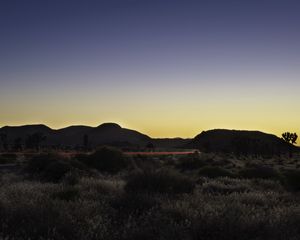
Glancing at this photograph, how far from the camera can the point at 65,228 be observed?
23.8 ft

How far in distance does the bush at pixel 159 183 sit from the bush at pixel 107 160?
12698 millimetres

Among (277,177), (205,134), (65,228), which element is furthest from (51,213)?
(205,134)

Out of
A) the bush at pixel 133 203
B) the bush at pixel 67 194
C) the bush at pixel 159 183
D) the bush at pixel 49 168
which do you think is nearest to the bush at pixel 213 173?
the bush at pixel 49 168

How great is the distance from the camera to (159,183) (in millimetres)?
12844

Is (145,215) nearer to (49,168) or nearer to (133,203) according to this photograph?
(133,203)

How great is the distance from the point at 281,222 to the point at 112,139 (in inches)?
7591

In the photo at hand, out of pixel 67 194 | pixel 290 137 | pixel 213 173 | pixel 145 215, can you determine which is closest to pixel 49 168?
pixel 213 173

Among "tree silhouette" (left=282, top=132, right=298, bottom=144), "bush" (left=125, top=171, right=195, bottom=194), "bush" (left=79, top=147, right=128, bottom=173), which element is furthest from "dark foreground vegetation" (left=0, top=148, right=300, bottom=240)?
"tree silhouette" (left=282, top=132, right=298, bottom=144)

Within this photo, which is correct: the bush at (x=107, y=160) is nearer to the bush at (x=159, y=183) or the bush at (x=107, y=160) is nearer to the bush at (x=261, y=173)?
the bush at (x=261, y=173)

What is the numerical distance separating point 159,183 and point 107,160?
14.6 metres

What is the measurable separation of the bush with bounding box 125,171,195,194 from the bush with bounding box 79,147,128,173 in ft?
41.7

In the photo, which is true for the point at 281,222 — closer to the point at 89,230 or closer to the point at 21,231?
the point at 89,230

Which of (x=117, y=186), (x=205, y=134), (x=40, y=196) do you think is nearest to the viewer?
(x=40, y=196)

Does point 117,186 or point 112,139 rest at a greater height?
point 112,139
